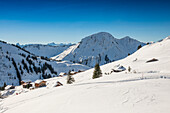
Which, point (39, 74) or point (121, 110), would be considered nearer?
point (121, 110)

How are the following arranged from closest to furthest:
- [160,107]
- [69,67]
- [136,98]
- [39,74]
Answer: [160,107] < [136,98] < [39,74] < [69,67]

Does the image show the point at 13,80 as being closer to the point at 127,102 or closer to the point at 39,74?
the point at 39,74

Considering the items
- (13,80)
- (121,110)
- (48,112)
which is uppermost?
(121,110)

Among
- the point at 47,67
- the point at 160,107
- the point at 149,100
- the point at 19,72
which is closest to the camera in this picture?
the point at 160,107

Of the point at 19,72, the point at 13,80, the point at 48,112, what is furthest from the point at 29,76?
the point at 48,112

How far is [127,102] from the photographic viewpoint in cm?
711

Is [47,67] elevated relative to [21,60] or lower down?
lower down

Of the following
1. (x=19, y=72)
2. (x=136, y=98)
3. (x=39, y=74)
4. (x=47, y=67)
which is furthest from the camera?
(x=47, y=67)

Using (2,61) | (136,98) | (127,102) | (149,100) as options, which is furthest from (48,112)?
(2,61)

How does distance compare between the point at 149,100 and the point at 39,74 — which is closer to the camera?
the point at 149,100

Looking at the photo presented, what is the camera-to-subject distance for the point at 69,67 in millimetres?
143125

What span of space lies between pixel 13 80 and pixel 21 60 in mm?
37769

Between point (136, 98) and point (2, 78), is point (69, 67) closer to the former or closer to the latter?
point (2, 78)

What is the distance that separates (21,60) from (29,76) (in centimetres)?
2896
